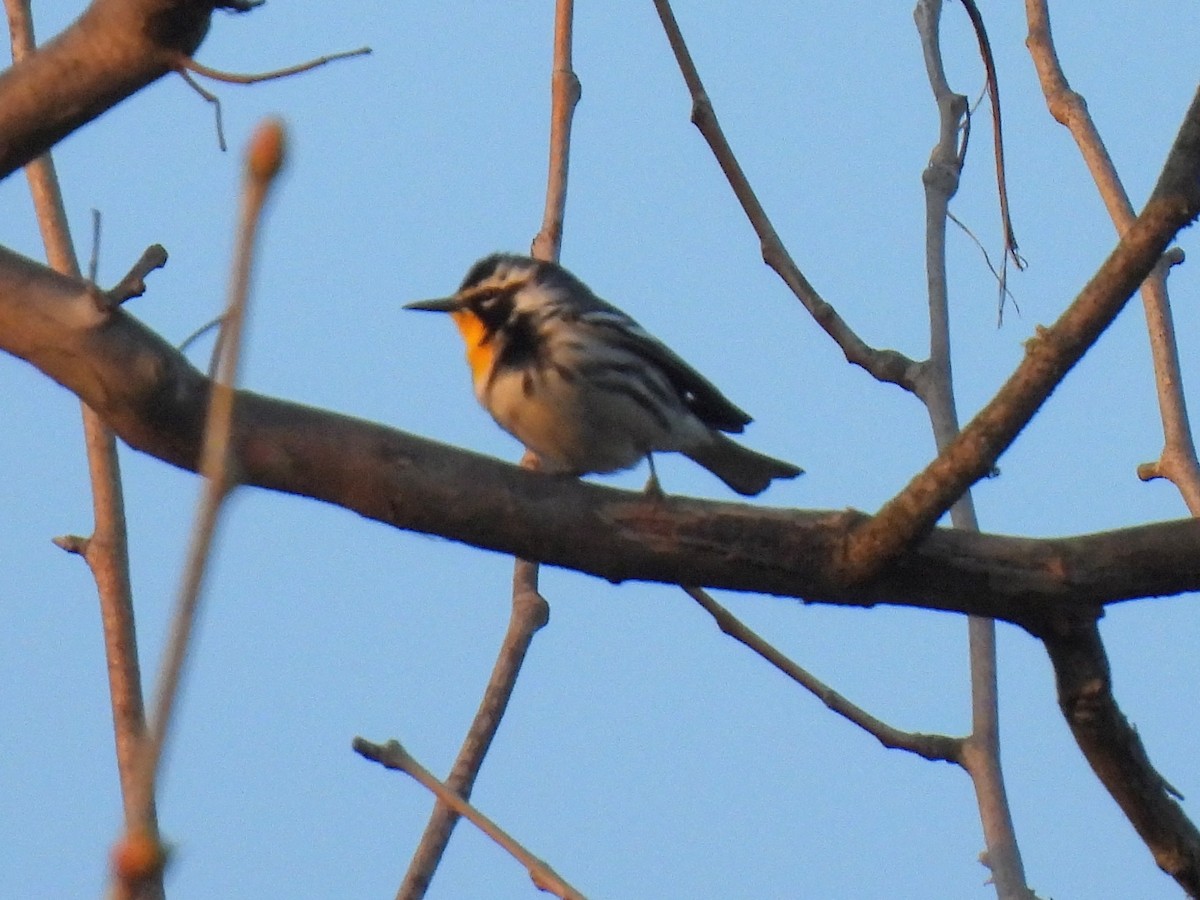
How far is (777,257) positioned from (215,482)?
2.44 metres

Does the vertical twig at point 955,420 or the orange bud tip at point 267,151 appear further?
the vertical twig at point 955,420

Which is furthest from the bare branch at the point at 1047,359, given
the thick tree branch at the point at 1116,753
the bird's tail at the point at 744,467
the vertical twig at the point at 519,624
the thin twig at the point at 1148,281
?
the bird's tail at the point at 744,467

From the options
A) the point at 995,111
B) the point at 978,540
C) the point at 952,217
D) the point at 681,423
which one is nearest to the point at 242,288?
the point at 978,540

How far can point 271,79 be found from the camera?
7.06 ft

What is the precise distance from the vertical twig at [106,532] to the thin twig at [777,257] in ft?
3.96

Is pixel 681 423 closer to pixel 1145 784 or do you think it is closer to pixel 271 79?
pixel 1145 784

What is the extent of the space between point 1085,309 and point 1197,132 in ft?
0.87

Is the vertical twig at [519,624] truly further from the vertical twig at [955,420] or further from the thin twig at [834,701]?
the vertical twig at [955,420]

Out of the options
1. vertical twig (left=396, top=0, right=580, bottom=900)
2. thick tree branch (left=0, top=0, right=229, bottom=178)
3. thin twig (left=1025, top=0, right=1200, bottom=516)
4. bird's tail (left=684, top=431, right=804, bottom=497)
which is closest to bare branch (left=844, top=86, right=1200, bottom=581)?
vertical twig (left=396, top=0, right=580, bottom=900)

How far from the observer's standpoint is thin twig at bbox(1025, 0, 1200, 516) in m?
3.16

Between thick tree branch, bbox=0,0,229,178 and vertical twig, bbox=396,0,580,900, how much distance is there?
114 centimetres

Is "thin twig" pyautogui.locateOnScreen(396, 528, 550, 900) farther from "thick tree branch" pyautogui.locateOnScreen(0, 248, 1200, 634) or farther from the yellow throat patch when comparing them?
the yellow throat patch

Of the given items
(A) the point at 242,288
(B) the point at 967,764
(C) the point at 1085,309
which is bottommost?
(A) the point at 242,288

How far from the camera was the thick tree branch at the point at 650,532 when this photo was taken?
2.30 m
